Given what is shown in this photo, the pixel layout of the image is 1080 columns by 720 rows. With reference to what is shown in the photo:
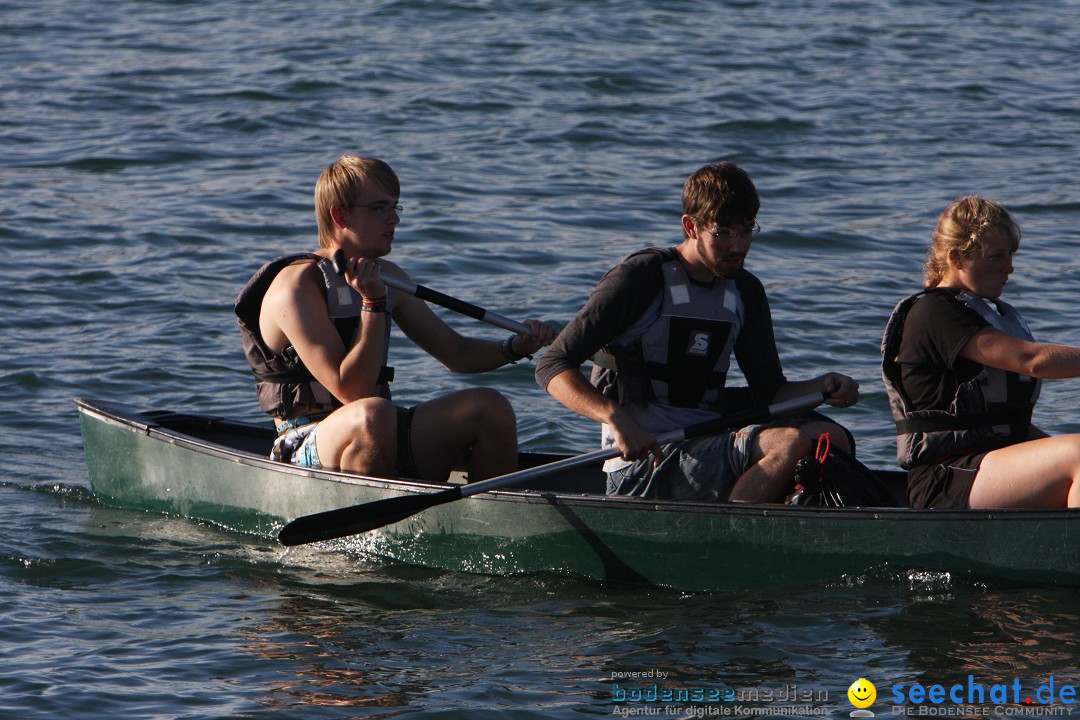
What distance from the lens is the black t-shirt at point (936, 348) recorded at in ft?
14.1

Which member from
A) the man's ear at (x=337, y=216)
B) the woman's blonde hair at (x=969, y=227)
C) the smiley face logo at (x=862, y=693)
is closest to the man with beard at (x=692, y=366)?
the woman's blonde hair at (x=969, y=227)

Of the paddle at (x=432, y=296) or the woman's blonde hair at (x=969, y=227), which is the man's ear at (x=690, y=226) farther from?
the paddle at (x=432, y=296)

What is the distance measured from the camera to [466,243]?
9562 mm

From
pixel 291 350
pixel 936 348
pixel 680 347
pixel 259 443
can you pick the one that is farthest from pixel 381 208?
pixel 936 348

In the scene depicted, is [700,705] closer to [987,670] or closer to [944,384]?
[987,670]

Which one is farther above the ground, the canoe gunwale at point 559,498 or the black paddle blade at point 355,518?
the canoe gunwale at point 559,498

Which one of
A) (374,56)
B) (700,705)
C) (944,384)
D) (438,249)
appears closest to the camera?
(700,705)

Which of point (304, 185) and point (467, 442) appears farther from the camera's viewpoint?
point (304, 185)

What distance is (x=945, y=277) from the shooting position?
4.47 m

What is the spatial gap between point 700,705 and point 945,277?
149 centimetres

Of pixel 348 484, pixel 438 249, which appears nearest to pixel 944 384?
pixel 348 484

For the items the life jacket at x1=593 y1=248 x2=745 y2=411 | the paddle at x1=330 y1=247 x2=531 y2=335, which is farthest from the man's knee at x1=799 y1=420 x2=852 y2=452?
the paddle at x1=330 y1=247 x2=531 y2=335

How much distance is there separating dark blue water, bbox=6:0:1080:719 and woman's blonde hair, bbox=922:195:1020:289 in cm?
101

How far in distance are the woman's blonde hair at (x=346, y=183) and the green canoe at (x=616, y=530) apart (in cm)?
88
